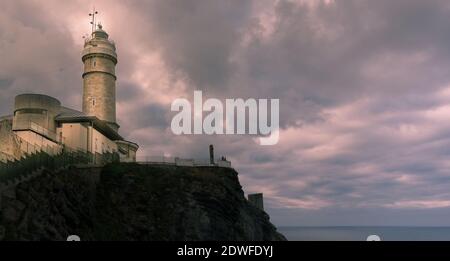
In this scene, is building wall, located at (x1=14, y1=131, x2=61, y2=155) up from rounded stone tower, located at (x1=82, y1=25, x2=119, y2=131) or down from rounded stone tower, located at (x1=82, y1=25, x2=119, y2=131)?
down

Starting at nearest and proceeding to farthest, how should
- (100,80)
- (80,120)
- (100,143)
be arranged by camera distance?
1. (80,120)
2. (100,143)
3. (100,80)

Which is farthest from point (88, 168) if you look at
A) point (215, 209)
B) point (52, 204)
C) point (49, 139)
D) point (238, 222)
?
point (238, 222)

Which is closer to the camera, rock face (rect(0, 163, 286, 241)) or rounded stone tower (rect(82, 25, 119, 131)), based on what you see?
rock face (rect(0, 163, 286, 241))

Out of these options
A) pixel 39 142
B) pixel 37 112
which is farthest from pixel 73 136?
pixel 39 142

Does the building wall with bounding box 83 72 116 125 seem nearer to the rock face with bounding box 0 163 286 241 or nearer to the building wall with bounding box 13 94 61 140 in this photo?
the building wall with bounding box 13 94 61 140

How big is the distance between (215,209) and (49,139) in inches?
801

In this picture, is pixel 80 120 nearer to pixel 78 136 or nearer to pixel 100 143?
pixel 78 136

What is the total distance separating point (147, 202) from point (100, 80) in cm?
2496

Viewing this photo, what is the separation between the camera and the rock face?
46.4 m

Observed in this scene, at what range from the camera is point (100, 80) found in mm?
69938

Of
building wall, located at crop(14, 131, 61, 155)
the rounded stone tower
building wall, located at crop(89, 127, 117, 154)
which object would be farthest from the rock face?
the rounded stone tower

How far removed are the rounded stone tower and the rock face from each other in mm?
16999
